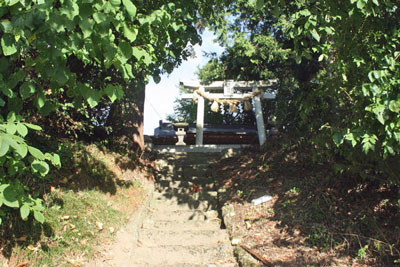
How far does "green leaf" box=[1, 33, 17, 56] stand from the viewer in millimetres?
2490

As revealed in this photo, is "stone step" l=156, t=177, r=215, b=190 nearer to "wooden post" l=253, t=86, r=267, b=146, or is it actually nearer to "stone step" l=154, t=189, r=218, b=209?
"stone step" l=154, t=189, r=218, b=209

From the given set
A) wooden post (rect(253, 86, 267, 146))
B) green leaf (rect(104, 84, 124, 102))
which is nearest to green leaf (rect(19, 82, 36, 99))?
green leaf (rect(104, 84, 124, 102))

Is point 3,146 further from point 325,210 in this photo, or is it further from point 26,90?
point 325,210

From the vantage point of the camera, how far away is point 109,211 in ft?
19.2

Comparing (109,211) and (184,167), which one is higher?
(184,167)

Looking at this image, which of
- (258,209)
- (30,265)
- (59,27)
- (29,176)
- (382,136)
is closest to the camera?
(59,27)

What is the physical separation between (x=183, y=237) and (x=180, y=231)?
20 cm

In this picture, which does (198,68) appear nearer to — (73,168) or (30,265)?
(73,168)

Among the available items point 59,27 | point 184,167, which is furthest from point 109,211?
point 59,27

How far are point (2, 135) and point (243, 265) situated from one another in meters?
3.64

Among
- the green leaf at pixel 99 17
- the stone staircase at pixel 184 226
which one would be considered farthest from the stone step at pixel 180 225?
the green leaf at pixel 99 17

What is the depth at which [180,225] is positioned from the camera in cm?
616

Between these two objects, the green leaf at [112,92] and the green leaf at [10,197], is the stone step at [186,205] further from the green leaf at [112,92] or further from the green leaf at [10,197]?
the green leaf at [112,92]

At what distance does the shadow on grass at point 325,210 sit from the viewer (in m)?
4.68
